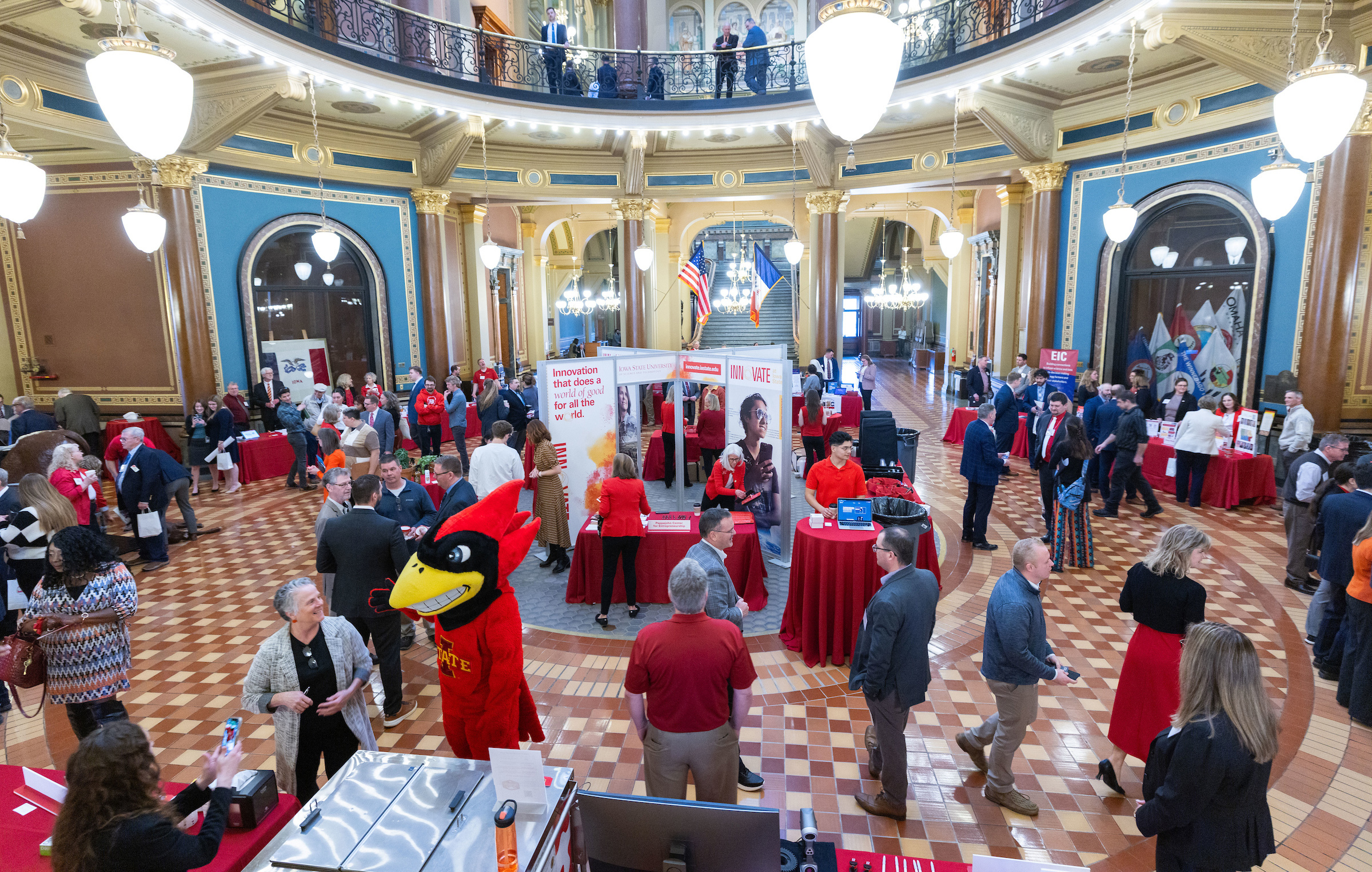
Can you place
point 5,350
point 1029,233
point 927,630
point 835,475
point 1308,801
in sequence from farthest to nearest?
point 1029,233, point 5,350, point 835,475, point 1308,801, point 927,630

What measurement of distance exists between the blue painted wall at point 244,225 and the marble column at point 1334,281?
14.1 m

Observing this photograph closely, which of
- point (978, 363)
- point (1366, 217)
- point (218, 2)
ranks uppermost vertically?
point (218, 2)

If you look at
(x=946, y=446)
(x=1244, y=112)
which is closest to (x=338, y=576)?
(x=946, y=446)

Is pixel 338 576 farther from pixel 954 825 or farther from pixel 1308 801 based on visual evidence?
pixel 1308 801

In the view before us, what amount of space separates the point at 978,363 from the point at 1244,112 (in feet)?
16.5

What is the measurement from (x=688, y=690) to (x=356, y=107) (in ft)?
39.6

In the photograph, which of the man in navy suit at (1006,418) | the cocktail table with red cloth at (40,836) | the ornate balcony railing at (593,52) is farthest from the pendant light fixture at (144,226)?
the man in navy suit at (1006,418)

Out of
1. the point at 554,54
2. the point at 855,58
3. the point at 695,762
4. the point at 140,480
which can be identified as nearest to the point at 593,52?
the point at 554,54

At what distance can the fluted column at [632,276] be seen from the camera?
583 inches

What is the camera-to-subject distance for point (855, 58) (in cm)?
245

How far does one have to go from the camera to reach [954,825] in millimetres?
3447

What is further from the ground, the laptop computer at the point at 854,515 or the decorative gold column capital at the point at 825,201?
the decorative gold column capital at the point at 825,201

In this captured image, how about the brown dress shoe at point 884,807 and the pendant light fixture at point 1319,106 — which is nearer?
the pendant light fixture at point 1319,106

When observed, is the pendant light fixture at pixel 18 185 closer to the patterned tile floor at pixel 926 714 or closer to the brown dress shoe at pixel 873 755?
the patterned tile floor at pixel 926 714
